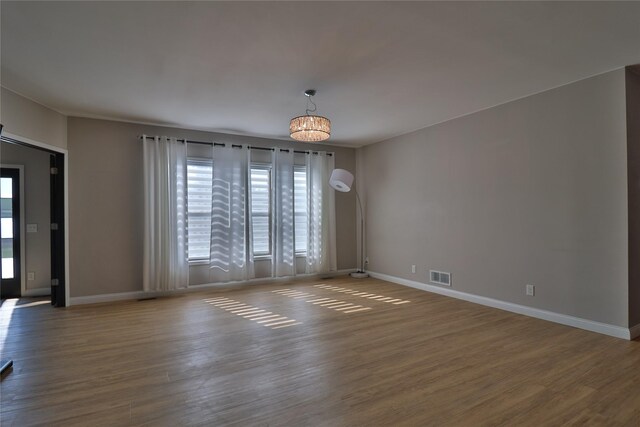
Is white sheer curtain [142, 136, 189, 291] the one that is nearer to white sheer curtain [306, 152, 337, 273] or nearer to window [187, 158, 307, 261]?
window [187, 158, 307, 261]

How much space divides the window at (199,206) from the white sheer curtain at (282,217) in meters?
1.06

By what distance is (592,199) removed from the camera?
3328 millimetres

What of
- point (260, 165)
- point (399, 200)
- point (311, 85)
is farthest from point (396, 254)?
point (311, 85)

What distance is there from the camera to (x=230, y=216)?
534 cm

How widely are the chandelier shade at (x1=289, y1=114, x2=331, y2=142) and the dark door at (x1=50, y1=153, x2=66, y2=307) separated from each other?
3279 mm

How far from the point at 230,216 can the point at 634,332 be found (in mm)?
5039

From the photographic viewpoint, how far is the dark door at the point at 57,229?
438cm

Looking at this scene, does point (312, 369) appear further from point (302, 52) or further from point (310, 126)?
point (302, 52)

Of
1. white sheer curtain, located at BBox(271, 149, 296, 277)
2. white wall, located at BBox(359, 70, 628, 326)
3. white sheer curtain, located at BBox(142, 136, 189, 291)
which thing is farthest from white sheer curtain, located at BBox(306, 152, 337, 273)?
white sheer curtain, located at BBox(142, 136, 189, 291)

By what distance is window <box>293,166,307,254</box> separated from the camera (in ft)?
19.7

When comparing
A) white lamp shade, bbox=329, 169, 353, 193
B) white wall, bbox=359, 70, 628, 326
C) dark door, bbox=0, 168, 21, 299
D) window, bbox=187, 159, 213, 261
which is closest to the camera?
white wall, bbox=359, 70, 628, 326

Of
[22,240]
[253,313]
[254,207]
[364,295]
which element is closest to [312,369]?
[253,313]

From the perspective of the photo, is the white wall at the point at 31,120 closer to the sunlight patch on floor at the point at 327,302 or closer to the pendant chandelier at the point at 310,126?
the pendant chandelier at the point at 310,126

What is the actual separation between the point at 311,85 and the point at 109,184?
326 centimetres
